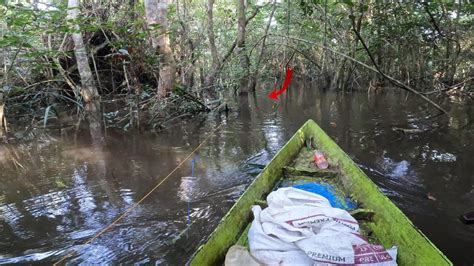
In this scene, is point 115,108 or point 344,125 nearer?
point 344,125

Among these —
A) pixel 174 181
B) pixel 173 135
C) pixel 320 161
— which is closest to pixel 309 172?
pixel 320 161

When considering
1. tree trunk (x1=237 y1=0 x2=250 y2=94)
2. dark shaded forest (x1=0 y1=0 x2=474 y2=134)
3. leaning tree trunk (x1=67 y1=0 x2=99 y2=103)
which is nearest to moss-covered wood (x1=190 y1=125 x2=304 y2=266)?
dark shaded forest (x1=0 y1=0 x2=474 y2=134)

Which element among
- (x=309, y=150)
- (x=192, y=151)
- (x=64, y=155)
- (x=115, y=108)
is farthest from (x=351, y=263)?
(x=115, y=108)

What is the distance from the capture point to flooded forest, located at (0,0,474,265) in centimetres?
367

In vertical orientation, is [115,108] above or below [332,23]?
below

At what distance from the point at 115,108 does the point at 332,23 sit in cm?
871

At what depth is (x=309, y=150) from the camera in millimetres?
5055

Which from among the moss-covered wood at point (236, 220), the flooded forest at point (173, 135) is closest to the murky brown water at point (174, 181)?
the flooded forest at point (173, 135)

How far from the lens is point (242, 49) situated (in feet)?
40.5

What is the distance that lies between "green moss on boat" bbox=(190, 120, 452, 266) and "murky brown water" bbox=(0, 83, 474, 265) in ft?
2.29

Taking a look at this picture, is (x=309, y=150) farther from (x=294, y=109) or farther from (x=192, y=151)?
(x=294, y=109)

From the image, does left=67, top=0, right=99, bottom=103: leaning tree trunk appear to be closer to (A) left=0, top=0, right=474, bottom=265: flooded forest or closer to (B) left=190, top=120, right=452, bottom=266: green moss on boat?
(A) left=0, top=0, right=474, bottom=265: flooded forest

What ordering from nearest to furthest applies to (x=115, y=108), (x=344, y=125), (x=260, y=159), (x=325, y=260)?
(x=325, y=260), (x=260, y=159), (x=344, y=125), (x=115, y=108)

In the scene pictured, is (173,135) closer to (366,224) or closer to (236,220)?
(236,220)
